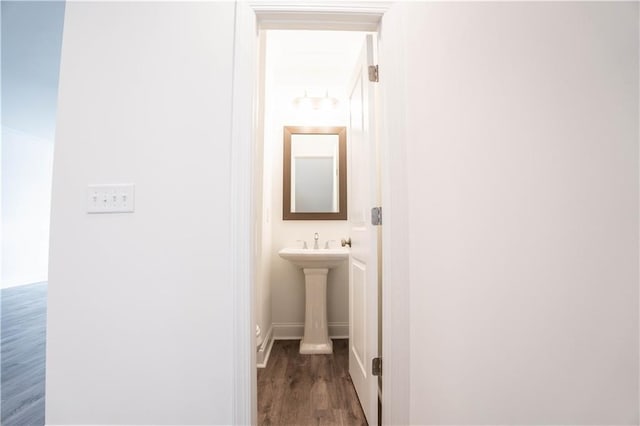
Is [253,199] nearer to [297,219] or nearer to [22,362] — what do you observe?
[297,219]

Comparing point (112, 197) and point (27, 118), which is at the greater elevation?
point (27, 118)

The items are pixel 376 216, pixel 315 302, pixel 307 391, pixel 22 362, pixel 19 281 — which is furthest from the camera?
pixel 19 281

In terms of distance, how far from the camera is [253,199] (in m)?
1.21

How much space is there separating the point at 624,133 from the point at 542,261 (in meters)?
0.40

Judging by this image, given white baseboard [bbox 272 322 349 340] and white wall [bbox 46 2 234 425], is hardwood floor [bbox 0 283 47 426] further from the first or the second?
white baseboard [bbox 272 322 349 340]

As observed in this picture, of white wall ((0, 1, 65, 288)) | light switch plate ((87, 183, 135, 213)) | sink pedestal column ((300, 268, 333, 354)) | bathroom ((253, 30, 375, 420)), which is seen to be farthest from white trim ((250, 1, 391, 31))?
sink pedestal column ((300, 268, 333, 354))

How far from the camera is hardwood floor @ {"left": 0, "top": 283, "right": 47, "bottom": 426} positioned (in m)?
1.53

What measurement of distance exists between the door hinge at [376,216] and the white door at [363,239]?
0.04 meters

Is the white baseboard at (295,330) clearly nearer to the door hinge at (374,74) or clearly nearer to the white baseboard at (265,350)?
the white baseboard at (265,350)

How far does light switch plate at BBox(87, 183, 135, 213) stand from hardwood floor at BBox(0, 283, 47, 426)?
1284 millimetres

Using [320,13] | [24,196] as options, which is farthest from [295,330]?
[24,196]

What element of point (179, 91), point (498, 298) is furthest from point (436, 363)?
point (179, 91)

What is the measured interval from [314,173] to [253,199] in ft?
5.47

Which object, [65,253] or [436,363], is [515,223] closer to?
[436,363]
